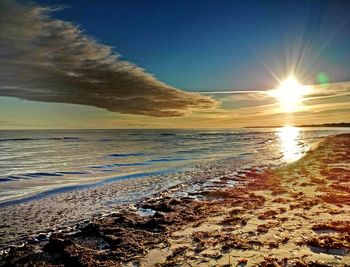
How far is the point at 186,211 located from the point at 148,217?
1.38m

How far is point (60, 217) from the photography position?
36.0 ft

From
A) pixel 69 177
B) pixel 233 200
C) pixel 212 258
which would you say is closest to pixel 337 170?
pixel 233 200

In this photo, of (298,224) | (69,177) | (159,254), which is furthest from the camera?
(69,177)

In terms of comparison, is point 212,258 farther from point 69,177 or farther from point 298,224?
point 69,177

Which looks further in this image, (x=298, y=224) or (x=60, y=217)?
(x=60, y=217)

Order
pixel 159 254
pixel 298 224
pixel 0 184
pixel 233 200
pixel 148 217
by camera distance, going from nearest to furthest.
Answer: pixel 159 254
pixel 298 224
pixel 148 217
pixel 233 200
pixel 0 184

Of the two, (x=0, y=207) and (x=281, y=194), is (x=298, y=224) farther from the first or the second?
(x=0, y=207)

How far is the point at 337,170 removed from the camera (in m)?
19.6

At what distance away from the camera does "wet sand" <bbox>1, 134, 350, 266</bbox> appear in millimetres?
6770

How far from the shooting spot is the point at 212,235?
8.16m

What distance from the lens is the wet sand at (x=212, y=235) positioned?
6.77 metres

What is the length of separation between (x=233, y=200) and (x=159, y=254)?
19.5ft

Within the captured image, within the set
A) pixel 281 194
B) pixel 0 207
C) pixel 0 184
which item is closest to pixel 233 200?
pixel 281 194

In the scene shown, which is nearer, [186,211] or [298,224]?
[298,224]
